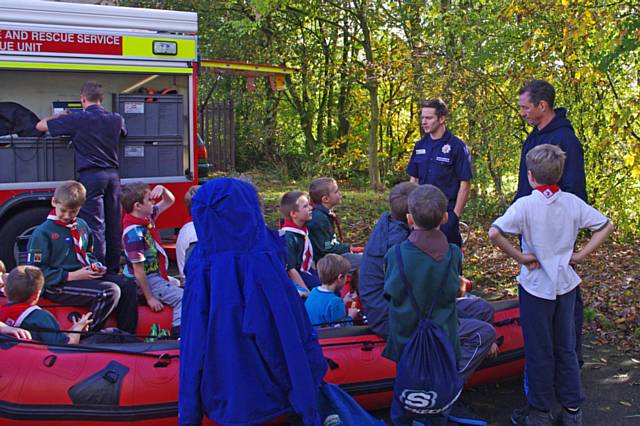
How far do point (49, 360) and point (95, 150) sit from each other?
11.0ft

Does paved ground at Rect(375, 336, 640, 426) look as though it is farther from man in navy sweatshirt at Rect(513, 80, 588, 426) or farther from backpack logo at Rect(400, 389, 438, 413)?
backpack logo at Rect(400, 389, 438, 413)

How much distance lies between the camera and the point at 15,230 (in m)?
6.99

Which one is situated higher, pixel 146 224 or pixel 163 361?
pixel 146 224

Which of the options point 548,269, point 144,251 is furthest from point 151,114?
point 548,269

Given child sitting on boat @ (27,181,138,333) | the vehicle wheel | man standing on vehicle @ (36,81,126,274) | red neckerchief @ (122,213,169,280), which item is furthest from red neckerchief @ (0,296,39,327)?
the vehicle wheel

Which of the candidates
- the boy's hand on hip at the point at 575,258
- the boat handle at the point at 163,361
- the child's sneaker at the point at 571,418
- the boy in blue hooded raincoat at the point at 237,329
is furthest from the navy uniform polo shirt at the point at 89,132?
the child's sneaker at the point at 571,418

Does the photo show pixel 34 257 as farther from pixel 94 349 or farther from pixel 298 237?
pixel 298 237

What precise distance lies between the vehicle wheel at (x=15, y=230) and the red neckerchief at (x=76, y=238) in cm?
223

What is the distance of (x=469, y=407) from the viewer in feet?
15.6

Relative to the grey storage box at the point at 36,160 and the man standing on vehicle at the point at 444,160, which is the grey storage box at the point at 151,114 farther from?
the man standing on vehicle at the point at 444,160

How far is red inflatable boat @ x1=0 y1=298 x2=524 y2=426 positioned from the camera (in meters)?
3.83

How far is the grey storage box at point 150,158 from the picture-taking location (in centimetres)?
774

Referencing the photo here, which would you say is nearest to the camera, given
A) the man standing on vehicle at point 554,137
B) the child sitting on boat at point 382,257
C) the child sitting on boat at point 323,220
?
the child sitting on boat at point 382,257

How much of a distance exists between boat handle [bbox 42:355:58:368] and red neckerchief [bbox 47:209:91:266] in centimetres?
118
